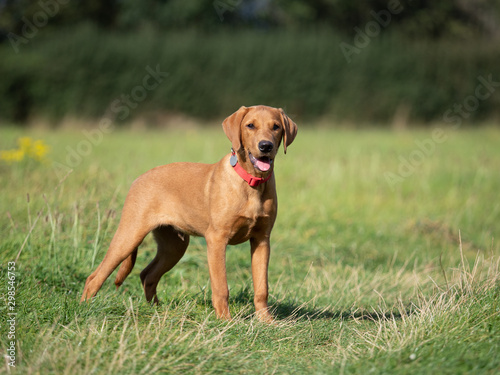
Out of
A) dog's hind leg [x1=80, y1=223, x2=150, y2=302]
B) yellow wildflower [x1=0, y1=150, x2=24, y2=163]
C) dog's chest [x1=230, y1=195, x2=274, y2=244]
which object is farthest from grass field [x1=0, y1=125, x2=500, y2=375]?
dog's chest [x1=230, y1=195, x2=274, y2=244]

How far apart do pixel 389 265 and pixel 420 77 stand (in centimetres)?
2182

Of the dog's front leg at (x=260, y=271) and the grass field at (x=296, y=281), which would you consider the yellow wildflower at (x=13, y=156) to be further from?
the dog's front leg at (x=260, y=271)

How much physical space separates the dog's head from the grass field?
4.02 feet

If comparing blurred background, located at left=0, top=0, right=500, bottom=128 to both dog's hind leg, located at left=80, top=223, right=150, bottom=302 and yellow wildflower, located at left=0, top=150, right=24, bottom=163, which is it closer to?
yellow wildflower, located at left=0, top=150, right=24, bottom=163

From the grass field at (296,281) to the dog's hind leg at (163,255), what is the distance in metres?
0.28

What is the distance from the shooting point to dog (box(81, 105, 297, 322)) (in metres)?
4.68

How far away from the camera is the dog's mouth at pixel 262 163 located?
4.54 meters

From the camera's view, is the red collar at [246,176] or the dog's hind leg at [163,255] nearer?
the red collar at [246,176]

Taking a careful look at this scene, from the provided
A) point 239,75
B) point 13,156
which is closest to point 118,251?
point 13,156

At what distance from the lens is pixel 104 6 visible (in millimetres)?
35281

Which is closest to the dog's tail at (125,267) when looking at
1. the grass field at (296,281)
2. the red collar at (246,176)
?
the grass field at (296,281)

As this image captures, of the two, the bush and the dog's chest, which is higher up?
the bush

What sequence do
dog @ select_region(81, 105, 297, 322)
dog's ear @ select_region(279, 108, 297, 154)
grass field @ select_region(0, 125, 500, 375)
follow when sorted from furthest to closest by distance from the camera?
dog's ear @ select_region(279, 108, 297, 154), dog @ select_region(81, 105, 297, 322), grass field @ select_region(0, 125, 500, 375)

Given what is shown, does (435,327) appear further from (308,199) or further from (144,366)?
(308,199)
